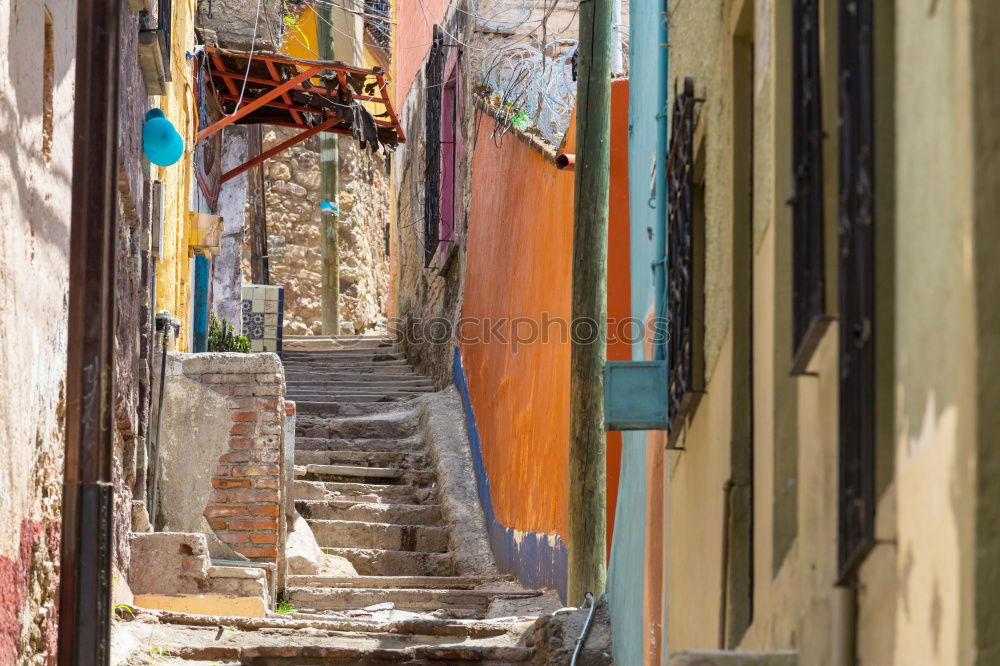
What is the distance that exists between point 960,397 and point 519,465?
27.6 ft

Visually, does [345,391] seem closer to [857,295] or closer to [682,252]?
[682,252]

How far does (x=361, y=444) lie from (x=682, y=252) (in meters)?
9.17

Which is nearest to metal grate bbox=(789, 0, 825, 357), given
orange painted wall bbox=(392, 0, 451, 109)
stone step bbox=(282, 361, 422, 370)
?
stone step bbox=(282, 361, 422, 370)

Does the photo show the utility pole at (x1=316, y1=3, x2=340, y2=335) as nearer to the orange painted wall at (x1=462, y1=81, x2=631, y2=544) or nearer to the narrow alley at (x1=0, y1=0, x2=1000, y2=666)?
the narrow alley at (x1=0, y1=0, x2=1000, y2=666)

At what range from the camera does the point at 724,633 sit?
10.2 feet

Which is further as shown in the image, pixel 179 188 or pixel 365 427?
pixel 365 427

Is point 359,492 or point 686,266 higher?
point 686,266

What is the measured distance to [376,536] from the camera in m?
A: 10.7

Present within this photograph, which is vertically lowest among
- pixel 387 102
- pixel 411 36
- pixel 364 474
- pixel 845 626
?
pixel 364 474

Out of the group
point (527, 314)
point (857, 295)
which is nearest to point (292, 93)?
point (527, 314)

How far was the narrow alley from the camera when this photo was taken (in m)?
1.69

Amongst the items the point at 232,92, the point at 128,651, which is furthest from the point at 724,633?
the point at 232,92

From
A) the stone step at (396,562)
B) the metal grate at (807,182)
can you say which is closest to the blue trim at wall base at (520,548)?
the stone step at (396,562)

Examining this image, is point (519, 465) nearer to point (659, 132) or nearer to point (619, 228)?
point (619, 228)
